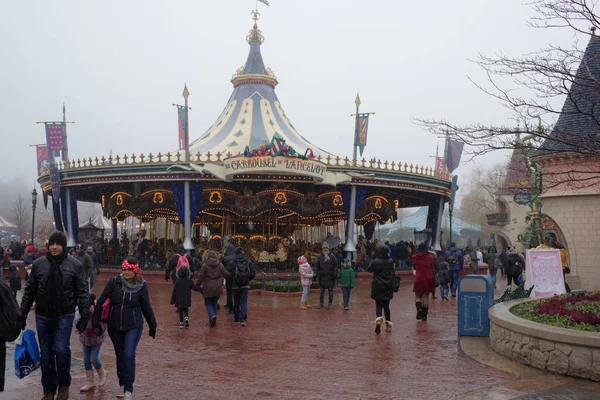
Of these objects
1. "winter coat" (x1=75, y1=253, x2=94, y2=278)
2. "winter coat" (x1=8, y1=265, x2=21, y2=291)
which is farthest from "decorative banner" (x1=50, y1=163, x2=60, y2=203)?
"winter coat" (x1=75, y1=253, x2=94, y2=278)

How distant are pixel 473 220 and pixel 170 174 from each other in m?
62.8

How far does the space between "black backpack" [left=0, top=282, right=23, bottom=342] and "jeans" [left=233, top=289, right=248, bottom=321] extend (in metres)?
6.04

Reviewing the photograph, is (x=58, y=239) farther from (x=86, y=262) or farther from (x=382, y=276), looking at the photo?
(x=86, y=262)

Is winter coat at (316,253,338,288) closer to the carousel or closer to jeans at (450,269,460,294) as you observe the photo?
jeans at (450,269,460,294)

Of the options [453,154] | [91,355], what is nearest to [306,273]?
[91,355]

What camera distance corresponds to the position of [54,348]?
573 centimetres

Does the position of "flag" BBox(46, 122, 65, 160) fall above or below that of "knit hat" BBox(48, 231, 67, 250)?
above

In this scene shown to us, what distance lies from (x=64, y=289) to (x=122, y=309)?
600 mm

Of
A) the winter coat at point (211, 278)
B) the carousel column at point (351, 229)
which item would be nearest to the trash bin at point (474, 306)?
the winter coat at point (211, 278)

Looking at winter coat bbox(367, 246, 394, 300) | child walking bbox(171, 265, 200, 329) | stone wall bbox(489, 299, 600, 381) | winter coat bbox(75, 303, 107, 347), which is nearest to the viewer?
winter coat bbox(75, 303, 107, 347)

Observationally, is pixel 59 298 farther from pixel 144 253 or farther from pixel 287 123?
pixel 287 123

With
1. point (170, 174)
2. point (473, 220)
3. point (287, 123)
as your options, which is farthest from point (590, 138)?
point (473, 220)

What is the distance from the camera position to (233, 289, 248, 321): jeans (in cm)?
1087

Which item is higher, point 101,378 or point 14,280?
point 14,280
